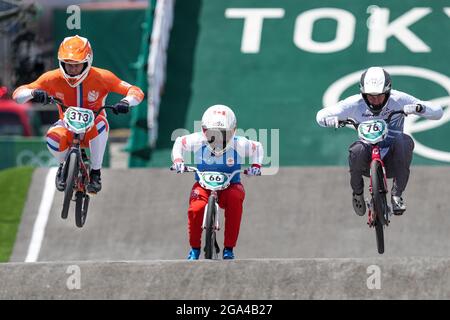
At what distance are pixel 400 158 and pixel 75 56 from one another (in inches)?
147

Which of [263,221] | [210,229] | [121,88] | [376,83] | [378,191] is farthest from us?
[263,221]

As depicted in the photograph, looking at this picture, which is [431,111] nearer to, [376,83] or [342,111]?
[376,83]

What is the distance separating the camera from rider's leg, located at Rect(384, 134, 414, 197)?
17609 mm

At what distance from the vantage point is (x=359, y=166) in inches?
701

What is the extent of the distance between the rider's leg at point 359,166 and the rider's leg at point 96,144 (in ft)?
9.14

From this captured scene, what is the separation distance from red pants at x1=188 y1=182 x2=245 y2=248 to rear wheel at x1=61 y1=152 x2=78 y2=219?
134 centimetres

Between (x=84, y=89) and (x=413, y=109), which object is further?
(x=84, y=89)

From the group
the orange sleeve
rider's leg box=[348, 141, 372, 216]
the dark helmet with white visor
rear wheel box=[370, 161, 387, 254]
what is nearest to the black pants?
rider's leg box=[348, 141, 372, 216]

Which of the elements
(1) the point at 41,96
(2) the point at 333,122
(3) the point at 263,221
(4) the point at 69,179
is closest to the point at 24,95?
(1) the point at 41,96

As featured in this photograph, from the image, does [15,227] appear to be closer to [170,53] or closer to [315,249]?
[315,249]

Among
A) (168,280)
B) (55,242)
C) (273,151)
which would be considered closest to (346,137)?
(273,151)

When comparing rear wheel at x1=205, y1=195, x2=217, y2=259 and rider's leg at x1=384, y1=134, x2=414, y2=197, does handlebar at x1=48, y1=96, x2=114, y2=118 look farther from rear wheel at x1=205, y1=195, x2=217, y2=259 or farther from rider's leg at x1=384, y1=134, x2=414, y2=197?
rider's leg at x1=384, y1=134, x2=414, y2=197
